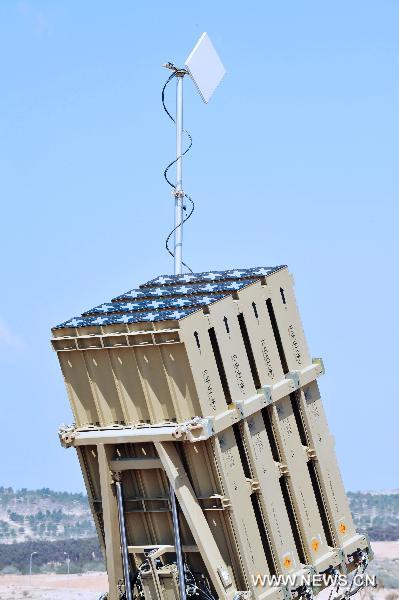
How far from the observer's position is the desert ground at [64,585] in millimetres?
70506

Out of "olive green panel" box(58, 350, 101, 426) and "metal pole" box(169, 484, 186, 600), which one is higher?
"olive green panel" box(58, 350, 101, 426)

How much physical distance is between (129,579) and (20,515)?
105m

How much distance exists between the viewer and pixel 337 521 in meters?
25.3

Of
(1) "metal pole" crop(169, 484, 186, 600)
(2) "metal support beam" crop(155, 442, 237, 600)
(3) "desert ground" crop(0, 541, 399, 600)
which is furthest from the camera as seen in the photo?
(3) "desert ground" crop(0, 541, 399, 600)

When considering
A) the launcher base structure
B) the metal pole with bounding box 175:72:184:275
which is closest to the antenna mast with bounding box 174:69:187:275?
the metal pole with bounding box 175:72:184:275

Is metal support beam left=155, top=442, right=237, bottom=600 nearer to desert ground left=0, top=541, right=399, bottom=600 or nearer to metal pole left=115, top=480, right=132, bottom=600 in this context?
metal pole left=115, top=480, right=132, bottom=600

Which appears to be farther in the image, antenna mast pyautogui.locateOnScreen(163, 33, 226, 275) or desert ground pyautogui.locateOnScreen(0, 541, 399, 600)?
desert ground pyautogui.locateOnScreen(0, 541, 399, 600)

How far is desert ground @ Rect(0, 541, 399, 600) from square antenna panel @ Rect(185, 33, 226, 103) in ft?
122

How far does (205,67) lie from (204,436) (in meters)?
9.00

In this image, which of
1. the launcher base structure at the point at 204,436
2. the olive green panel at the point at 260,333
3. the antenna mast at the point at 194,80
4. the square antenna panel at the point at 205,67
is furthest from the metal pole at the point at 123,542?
the square antenna panel at the point at 205,67

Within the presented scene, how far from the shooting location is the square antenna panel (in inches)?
1124

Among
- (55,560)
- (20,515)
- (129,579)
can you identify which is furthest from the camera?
(20,515)

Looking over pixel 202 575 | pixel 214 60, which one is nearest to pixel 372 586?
pixel 202 575

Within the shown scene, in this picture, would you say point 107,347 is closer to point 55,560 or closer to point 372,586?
point 372,586
